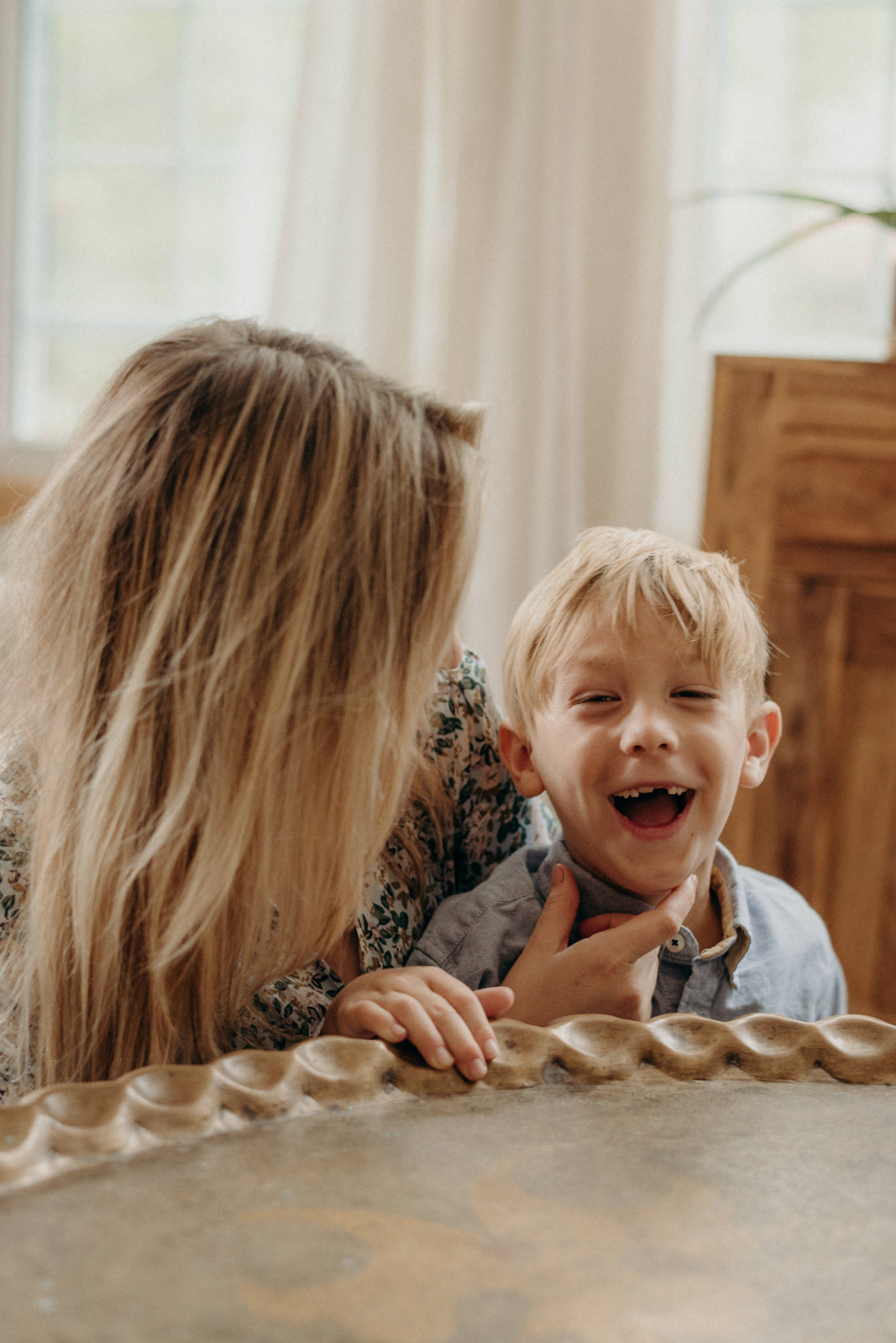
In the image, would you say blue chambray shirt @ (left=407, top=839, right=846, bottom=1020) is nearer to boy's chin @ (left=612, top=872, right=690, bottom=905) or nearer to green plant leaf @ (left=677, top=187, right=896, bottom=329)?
boy's chin @ (left=612, top=872, right=690, bottom=905)

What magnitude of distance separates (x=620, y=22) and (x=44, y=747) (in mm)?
2074

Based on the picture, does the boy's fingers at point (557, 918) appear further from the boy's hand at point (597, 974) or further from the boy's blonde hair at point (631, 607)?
the boy's blonde hair at point (631, 607)

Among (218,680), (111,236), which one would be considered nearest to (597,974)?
(218,680)

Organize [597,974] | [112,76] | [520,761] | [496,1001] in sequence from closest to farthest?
[496,1001], [597,974], [520,761], [112,76]

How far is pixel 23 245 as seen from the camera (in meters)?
2.99

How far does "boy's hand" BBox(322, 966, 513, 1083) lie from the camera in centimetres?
62

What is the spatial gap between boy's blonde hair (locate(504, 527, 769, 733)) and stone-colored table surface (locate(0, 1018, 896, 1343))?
48cm

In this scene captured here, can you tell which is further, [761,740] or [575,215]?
[575,215]

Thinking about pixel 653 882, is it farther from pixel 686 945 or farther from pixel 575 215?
pixel 575 215

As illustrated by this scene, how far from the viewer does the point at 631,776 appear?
3.17 feet

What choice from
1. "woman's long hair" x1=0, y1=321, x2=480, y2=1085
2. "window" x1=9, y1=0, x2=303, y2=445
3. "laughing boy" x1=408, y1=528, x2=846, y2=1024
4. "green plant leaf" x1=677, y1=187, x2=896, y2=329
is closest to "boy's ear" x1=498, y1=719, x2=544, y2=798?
"laughing boy" x1=408, y1=528, x2=846, y2=1024

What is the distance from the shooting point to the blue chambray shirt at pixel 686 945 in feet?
3.29

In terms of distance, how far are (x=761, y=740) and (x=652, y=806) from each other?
0.16 meters

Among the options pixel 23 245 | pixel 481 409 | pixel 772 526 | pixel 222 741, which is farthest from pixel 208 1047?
pixel 23 245
